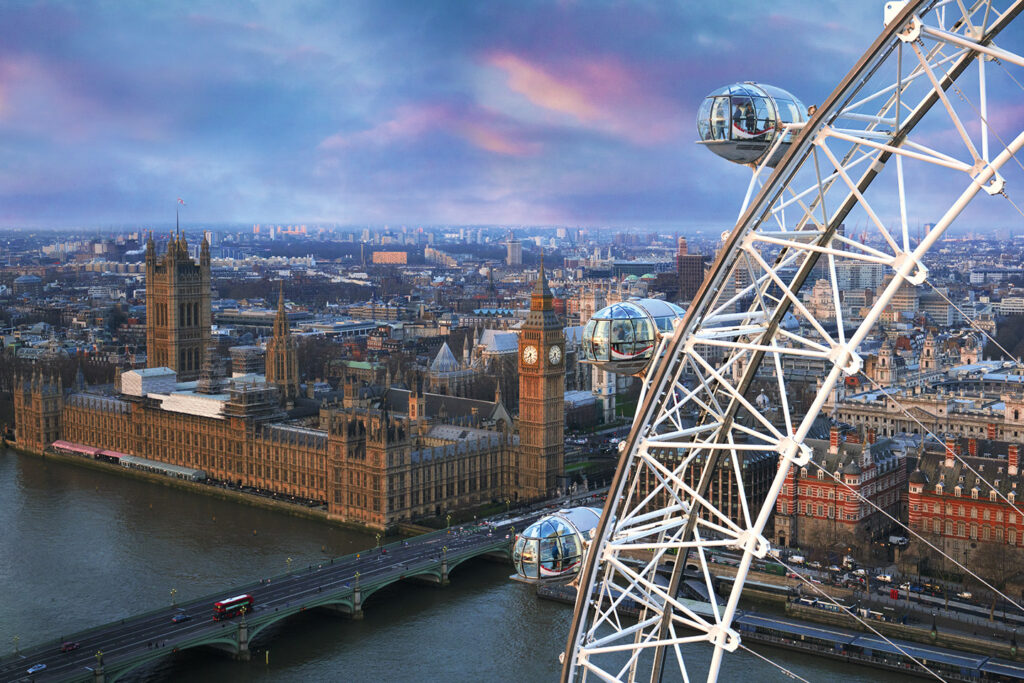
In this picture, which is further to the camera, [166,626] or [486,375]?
[486,375]

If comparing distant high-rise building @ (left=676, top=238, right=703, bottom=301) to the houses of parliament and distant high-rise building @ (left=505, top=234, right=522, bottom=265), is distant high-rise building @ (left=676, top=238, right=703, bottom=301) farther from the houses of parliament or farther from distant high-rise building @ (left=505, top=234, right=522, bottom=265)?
distant high-rise building @ (left=505, top=234, right=522, bottom=265)

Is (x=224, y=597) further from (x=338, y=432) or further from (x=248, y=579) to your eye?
(x=338, y=432)

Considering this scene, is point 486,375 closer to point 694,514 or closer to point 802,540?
point 802,540

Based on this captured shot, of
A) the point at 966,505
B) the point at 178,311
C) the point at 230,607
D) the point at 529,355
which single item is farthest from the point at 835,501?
the point at 178,311

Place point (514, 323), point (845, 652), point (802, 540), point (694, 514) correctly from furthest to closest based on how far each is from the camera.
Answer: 1. point (514, 323)
2. point (802, 540)
3. point (845, 652)
4. point (694, 514)

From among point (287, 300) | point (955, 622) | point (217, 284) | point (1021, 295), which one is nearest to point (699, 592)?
point (955, 622)

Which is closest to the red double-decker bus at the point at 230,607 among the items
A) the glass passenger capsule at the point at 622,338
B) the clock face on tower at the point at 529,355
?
the clock face on tower at the point at 529,355

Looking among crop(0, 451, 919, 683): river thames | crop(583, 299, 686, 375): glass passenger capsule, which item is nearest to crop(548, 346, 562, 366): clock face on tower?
crop(0, 451, 919, 683): river thames
